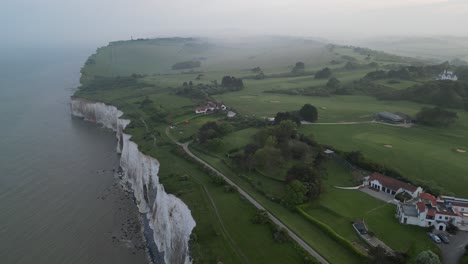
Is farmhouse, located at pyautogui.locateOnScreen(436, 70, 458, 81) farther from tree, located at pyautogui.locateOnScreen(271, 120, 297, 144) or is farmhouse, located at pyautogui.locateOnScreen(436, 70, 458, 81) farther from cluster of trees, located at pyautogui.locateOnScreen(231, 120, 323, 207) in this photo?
tree, located at pyautogui.locateOnScreen(271, 120, 297, 144)

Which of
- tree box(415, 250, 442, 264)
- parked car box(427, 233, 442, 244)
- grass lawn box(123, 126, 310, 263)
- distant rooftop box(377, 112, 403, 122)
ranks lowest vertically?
grass lawn box(123, 126, 310, 263)

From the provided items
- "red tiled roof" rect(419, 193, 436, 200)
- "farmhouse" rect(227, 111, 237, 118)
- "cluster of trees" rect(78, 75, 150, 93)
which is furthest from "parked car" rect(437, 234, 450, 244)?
"cluster of trees" rect(78, 75, 150, 93)

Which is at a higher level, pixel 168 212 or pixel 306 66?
pixel 306 66

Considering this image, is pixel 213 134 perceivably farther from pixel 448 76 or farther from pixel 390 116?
pixel 448 76

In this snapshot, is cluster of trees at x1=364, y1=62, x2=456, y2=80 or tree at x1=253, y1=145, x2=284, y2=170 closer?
tree at x1=253, y1=145, x2=284, y2=170

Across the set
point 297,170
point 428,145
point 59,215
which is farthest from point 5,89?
point 428,145

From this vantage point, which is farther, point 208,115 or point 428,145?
point 208,115

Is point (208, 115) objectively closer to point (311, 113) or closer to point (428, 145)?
point (311, 113)
